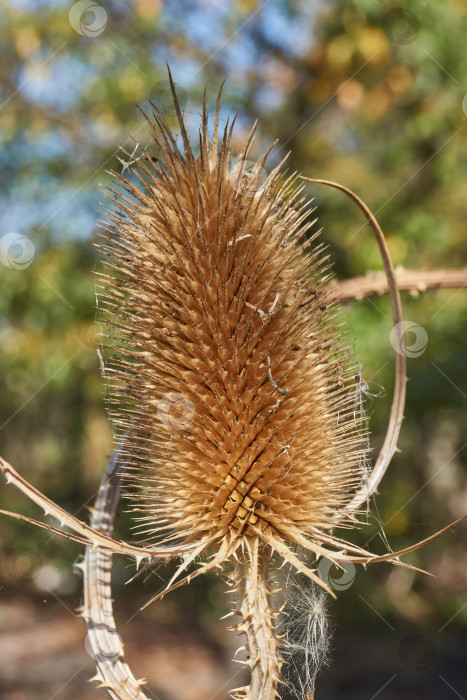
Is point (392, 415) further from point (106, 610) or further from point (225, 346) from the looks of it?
point (106, 610)

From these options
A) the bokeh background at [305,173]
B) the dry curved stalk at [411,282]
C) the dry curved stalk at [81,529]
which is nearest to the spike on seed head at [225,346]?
the dry curved stalk at [81,529]

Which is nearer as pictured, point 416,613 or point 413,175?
point 413,175

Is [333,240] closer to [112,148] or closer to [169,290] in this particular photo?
[112,148]

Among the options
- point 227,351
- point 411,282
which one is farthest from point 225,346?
point 411,282

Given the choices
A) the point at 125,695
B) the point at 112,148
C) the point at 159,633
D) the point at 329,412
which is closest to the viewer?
the point at 125,695

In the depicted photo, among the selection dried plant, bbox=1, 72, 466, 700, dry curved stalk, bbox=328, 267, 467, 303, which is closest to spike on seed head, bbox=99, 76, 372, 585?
dried plant, bbox=1, 72, 466, 700

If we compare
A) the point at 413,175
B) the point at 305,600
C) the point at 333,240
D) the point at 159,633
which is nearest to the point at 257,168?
the point at 305,600
